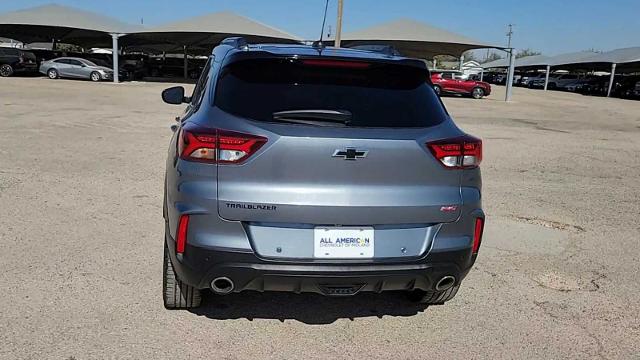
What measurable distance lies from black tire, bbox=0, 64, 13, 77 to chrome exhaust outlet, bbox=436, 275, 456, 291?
113ft

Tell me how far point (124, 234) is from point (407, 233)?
2.91 meters

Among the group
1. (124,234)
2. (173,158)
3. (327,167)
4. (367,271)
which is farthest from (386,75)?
(124,234)

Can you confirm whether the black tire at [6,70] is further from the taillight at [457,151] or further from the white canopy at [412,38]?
the taillight at [457,151]

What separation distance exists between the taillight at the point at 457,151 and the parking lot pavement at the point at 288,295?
109 cm

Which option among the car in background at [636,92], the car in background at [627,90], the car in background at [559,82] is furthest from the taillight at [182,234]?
the car in background at [559,82]

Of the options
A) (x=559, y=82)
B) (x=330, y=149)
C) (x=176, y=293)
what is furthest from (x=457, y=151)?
(x=559, y=82)

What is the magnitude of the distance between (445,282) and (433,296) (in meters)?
0.60

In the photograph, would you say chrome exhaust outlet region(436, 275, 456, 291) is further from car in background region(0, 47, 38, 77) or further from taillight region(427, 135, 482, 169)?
car in background region(0, 47, 38, 77)

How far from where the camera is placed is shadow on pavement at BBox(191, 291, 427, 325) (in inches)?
131

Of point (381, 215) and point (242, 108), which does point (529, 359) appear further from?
point (242, 108)

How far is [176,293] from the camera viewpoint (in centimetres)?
324

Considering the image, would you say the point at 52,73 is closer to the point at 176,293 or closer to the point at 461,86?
the point at 461,86

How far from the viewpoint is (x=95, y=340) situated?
2.94 metres

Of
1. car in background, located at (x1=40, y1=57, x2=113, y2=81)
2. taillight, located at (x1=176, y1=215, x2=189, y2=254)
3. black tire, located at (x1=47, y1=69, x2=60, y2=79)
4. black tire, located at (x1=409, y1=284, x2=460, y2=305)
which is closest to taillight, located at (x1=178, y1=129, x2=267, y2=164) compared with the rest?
taillight, located at (x1=176, y1=215, x2=189, y2=254)
